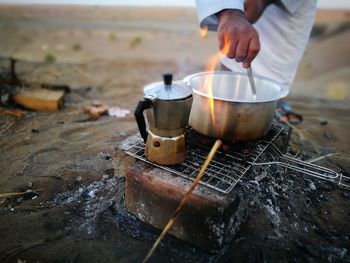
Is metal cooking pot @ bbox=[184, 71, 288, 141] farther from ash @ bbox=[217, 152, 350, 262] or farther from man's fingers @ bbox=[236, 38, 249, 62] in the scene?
ash @ bbox=[217, 152, 350, 262]

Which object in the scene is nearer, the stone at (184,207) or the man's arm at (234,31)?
the stone at (184,207)

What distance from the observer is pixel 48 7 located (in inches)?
862

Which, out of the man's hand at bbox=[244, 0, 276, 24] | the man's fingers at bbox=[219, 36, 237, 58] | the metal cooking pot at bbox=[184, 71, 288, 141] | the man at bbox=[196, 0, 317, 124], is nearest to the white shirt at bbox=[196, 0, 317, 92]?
the man at bbox=[196, 0, 317, 124]

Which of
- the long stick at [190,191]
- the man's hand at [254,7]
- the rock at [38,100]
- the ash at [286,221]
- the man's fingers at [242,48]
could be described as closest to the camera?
the long stick at [190,191]

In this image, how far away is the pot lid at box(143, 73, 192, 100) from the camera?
1778 mm

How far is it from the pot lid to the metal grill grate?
1.76 feet

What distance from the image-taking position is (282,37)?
3.67 metres

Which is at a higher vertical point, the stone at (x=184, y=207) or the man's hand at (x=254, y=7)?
the man's hand at (x=254, y=7)

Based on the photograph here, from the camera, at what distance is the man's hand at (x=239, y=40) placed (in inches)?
75.5

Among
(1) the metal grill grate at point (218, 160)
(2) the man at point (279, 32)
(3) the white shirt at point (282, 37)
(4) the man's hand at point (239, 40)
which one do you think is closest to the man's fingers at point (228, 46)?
(4) the man's hand at point (239, 40)

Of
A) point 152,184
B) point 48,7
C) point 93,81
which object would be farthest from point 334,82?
point 48,7

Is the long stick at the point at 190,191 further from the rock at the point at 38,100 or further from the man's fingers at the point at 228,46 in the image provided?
the rock at the point at 38,100

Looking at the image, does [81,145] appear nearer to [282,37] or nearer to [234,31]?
[234,31]

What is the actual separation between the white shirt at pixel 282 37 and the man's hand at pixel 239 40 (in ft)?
5.41
